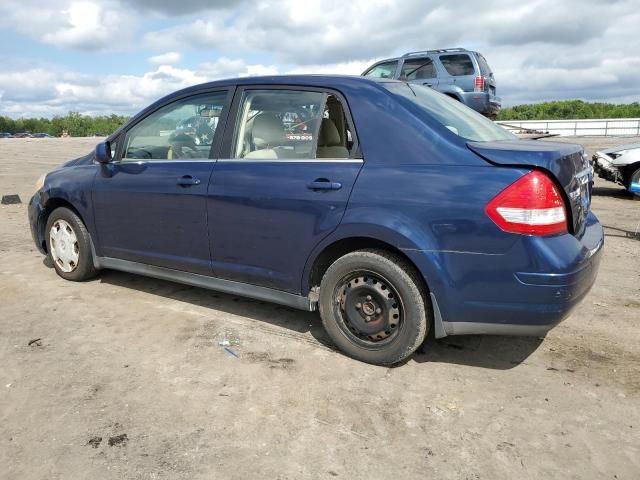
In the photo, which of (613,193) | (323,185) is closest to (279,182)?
(323,185)

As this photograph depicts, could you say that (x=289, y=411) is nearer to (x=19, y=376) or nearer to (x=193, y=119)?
(x=19, y=376)

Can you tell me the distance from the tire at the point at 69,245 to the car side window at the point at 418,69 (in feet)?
32.6

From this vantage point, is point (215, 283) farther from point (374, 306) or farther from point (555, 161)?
point (555, 161)

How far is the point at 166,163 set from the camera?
4168 mm

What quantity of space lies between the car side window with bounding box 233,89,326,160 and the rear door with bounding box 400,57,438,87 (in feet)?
32.7

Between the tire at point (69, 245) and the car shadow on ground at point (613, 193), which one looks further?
the car shadow on ground at point (613, 193)

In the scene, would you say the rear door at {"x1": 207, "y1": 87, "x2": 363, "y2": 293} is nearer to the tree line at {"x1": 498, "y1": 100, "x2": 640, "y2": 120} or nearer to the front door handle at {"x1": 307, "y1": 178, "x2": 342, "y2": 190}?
the front door handle at {"x1": 307, "y1": 178, "x2": 342, "y2": 190}

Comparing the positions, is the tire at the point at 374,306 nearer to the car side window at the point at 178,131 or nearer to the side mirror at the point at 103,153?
the car side window at the point at 178,131

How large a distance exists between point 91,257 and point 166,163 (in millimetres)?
1358

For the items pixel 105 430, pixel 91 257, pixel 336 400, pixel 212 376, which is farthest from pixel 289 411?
pixel 91 257

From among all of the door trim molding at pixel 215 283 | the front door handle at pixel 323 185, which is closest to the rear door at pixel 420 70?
the door trim molding at pixel 215 283

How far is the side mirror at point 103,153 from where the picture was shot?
4504 millimetres

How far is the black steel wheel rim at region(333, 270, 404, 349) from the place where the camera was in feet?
10.6

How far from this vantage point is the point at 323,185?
3326 mm
